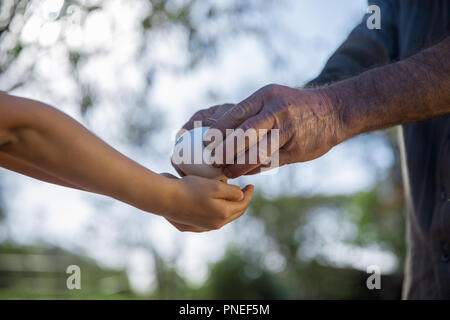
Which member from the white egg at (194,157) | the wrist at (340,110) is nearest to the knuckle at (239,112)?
the white egg at (194,157)

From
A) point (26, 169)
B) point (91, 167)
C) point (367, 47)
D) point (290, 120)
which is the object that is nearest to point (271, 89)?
point (290, 120)

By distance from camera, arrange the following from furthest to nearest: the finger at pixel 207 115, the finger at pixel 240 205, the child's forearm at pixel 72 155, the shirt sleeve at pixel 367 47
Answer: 1. the shirt sleeve at pixel 367 47
2. the finger at pixel 207 115
3. the finger at pixel 240 205
4. the child's forearm at pixel 72 155

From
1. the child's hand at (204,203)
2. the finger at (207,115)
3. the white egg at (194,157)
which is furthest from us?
the finger at (207,115)

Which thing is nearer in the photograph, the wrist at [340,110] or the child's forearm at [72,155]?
the child's forearm at [72,155]

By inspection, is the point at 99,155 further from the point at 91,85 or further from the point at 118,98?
the point at 118,98

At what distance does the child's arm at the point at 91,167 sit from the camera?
0.99m

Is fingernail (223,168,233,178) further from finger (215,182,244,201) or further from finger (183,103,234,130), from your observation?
finger (183,103,234,130)

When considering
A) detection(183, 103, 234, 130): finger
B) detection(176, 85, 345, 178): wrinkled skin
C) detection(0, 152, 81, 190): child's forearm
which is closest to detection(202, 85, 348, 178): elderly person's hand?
detection(176, 85, 345, 178): wrinkled skin

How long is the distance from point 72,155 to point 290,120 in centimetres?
61

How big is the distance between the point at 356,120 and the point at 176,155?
56 centimetres

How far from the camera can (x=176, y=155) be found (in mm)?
1514

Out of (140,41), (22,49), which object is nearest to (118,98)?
(140,41)

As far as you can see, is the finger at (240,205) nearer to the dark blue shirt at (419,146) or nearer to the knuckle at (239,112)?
the knuckle at (239,112)
